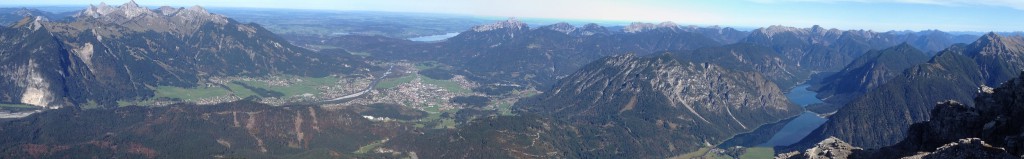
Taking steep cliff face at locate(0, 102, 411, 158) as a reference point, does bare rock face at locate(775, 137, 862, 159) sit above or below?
above

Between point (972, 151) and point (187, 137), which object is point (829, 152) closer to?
point (972, 151)

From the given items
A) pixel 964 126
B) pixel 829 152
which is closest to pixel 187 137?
pixel 829 152

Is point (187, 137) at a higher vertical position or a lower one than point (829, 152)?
lower

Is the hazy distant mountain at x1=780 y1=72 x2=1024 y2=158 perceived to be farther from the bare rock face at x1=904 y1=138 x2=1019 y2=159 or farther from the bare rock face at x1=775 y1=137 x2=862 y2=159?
the bare rock face at x1=904 y1=138 x2=1019 y2=159

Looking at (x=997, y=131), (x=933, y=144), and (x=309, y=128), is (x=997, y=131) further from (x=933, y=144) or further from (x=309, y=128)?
(x=309, y=128)

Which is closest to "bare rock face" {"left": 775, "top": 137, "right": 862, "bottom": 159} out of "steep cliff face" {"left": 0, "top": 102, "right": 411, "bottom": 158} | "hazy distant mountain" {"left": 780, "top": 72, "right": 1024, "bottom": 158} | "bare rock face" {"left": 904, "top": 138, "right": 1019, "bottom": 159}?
"hazy distant mountain" {"left": 780, "top": 72, "right": 1024, "bottom": 158}

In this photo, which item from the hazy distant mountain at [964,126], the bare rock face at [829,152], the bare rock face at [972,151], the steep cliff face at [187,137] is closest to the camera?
the bare rock face at [972,151]

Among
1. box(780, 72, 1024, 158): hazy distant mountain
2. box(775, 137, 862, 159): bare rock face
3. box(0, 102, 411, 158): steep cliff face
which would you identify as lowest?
box(0, 102, 411, 158): steep cliff face

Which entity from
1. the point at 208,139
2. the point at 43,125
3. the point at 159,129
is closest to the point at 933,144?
the point at 208,139

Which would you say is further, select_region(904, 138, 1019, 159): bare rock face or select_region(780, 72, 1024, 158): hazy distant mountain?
select_region(780, 72, 1024, 158): hazy distant mountain

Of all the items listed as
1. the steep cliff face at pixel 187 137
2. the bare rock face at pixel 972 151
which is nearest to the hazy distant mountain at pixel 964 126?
the bare rock face at pixel 972 151

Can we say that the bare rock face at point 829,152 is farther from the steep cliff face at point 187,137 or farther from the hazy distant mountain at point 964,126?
the steep cliff face at point 187,137
